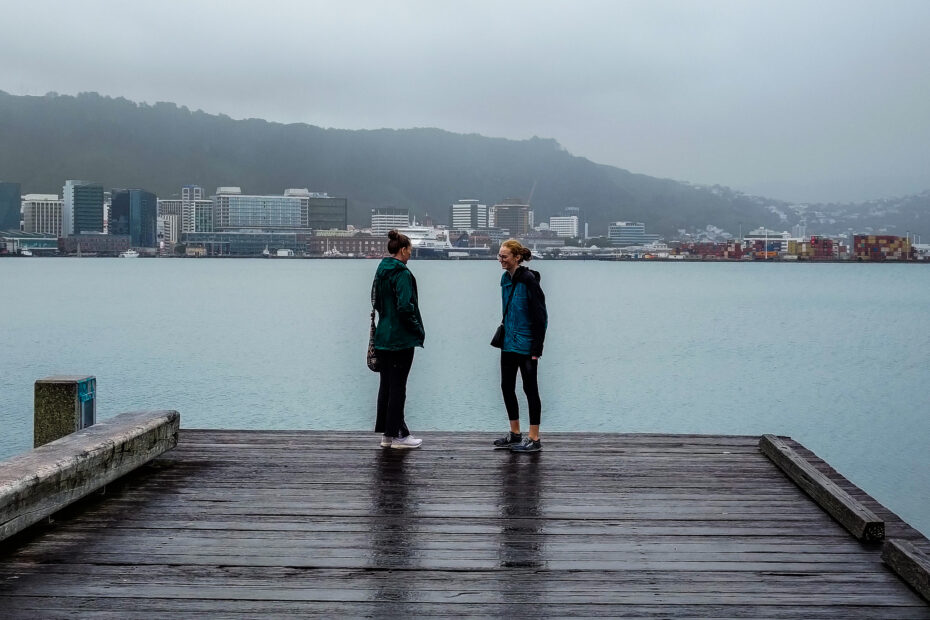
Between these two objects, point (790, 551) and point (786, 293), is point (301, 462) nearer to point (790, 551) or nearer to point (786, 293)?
point (790, 551)

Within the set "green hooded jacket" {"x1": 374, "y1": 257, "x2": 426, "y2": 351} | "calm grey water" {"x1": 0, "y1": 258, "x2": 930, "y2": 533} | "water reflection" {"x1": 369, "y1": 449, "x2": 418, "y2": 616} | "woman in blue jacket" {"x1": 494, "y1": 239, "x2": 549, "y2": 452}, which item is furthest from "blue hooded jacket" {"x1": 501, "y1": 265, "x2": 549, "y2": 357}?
"calm grey water" {"x1": 0, "y1": 258, "x2": 930, "y2": 533}

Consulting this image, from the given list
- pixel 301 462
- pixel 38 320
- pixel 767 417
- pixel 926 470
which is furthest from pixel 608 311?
pixel 301 462

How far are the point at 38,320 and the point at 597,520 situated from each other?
55.7 meters

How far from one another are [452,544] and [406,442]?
8.79 feet

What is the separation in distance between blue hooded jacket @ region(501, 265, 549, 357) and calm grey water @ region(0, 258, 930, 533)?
14.1 ft

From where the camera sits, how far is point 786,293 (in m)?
105

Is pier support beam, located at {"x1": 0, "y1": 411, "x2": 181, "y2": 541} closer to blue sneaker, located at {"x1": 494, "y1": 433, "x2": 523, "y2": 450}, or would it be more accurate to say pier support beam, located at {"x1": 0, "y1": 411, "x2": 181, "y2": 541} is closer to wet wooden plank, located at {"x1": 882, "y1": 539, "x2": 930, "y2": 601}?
blue sneaker, located at {"x1": 494, "y1": 433, "x2": 523, "y2": 450}

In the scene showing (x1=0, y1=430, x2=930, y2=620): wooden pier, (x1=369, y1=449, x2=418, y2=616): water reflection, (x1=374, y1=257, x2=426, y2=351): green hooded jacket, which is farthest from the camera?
(x1=374, y1=257, x2=426, y2=351): green hooded jacket

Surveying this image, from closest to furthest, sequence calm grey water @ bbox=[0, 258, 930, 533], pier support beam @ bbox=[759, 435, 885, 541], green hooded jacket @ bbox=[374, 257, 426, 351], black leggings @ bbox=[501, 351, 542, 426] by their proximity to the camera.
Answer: pier support beam @ bbox=[759, 435, 885, 541] < green hooded jacket @ bbox=[374, 257, 426, 351] < black leggings @ bbox=[501, 351, 542, 426] < calm grey water @ bbox=[0, 258, 930, 533]

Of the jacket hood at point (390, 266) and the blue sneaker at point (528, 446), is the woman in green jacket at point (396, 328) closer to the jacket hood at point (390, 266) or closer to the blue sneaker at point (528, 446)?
the jacket hood at point (390, 266)

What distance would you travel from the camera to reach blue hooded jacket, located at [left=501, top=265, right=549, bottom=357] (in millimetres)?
7320

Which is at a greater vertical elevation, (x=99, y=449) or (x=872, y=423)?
(x=99, y=449)

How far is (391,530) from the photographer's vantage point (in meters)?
5.26

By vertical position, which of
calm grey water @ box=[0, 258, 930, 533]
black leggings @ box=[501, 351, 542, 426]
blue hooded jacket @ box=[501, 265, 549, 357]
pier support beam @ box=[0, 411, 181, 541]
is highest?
blue hooded jacket @ box=[501, 265, 549, 357]
